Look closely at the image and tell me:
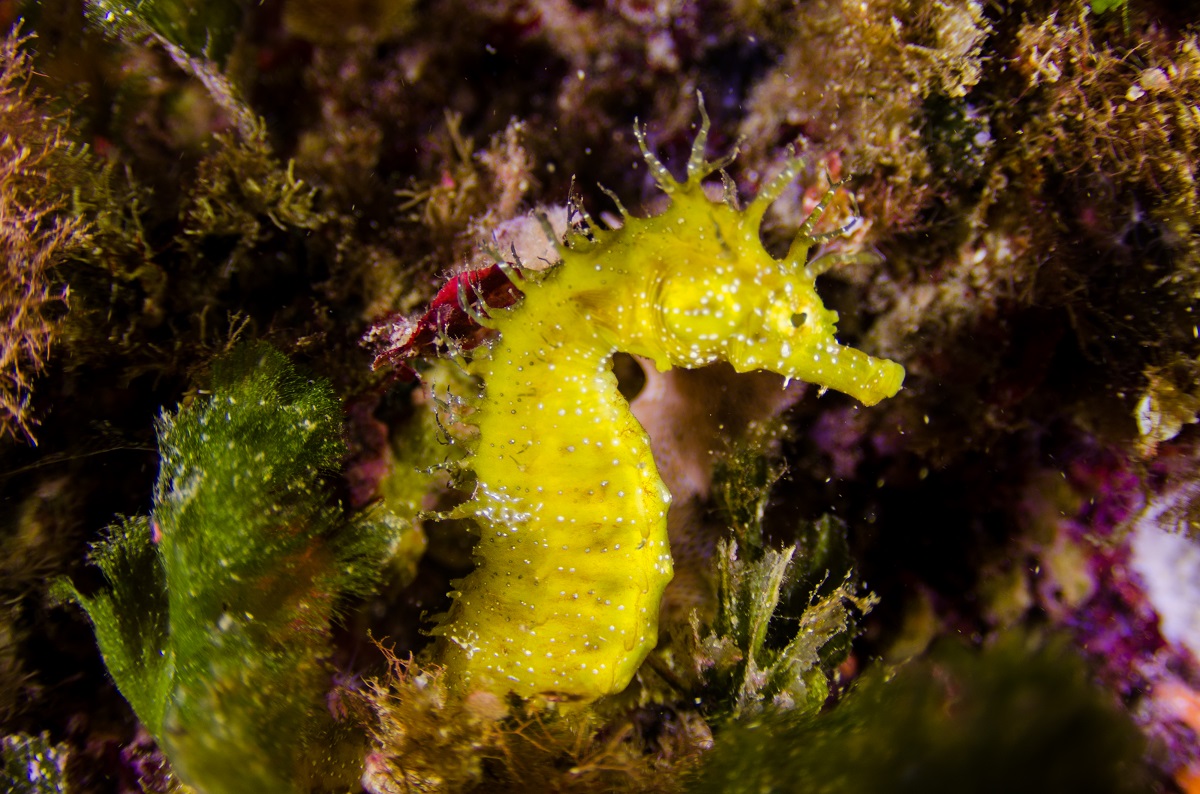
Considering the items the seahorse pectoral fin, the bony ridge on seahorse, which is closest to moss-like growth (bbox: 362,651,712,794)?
the bony ridge on seahorse

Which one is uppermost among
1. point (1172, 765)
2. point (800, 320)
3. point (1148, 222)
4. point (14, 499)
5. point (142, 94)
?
point (142, 94)

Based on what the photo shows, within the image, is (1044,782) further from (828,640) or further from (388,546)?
(388,546)

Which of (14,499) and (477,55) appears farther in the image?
(477,55)

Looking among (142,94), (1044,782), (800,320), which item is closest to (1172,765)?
(1044,782)

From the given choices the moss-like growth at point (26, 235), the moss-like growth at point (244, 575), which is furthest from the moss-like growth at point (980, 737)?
the moss-like growth at point (26, 235)

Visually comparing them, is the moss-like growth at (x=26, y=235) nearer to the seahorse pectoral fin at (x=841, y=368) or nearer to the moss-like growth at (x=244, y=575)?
the moss-like growth at (x=244, y=575)

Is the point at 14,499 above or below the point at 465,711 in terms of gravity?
above

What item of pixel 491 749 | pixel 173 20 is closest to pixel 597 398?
pixel 491 749
